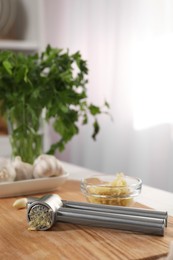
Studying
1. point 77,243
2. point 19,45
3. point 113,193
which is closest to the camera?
point 77,243

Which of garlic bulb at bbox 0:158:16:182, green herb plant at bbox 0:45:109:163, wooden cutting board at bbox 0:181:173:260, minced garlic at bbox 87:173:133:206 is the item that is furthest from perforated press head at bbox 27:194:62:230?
green herb plant at bbox 0:45:109:163

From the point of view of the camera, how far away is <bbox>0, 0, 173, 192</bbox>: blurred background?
2268mm

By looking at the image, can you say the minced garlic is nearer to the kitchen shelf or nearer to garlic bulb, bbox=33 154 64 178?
garlic bulb, bbox=33 154 64 178

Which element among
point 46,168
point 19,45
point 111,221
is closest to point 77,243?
point 111,221

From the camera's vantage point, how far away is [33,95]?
135 cm

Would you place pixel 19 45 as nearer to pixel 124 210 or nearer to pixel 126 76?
pixel 126 76

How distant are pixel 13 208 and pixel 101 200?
0.73 feet

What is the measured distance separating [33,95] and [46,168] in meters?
0.21

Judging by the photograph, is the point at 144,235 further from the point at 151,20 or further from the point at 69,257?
the point at 151,20

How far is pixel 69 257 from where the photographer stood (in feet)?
2.71

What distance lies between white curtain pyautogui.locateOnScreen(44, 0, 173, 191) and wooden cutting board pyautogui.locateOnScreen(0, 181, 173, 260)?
52.1 inches

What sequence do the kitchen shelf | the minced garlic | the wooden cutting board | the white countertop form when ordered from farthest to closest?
1. the kitchen shelf
2. the white countertop
3. the minced garlic
4. the wooden cutting board

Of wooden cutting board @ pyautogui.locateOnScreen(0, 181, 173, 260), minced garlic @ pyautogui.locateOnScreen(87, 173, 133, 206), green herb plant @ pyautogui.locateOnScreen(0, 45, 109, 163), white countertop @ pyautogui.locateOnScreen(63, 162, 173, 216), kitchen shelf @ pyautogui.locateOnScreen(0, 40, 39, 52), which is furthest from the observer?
kitchen shelf @ pyautogui.locateOnScreen(0, 40, 39, 52)

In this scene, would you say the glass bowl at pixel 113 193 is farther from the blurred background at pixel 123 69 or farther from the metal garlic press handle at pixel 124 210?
the blurred background at pixel 123 69
